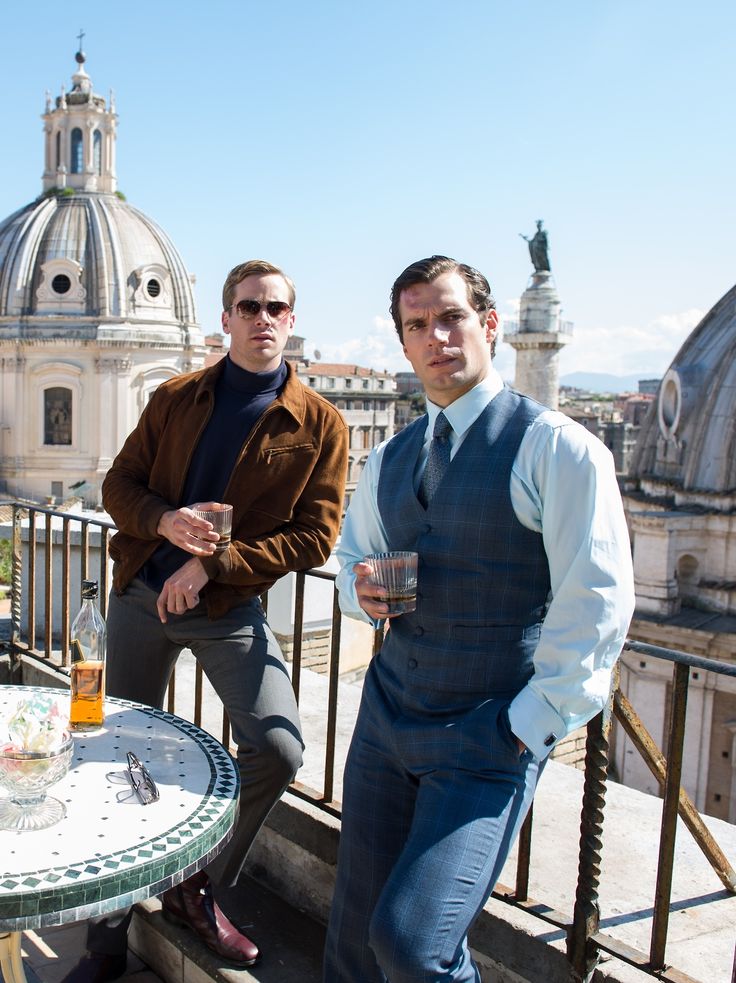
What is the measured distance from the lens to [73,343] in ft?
122

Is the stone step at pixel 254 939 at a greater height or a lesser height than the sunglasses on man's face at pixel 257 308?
lesser

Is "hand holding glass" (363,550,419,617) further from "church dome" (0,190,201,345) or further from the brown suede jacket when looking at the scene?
"church dome" (0,190,201,345)

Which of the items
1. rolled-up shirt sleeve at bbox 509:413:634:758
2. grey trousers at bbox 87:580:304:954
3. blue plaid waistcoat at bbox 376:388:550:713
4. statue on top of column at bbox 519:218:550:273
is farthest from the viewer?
statue on top of column at bbox 519:218:550:273

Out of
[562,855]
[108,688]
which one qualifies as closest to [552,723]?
[562,855]

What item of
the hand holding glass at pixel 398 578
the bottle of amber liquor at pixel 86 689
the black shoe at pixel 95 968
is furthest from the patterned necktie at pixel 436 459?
the black shoe at pixel 95 968

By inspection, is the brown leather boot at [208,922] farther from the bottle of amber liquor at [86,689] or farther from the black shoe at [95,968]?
the bottle of amber liquor at [86,689]

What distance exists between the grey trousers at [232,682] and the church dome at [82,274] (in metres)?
35.9

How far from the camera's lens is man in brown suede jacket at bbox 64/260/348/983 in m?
2.86

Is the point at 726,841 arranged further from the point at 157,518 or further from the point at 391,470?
the point at 157,518

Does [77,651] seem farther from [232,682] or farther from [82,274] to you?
[82,274]

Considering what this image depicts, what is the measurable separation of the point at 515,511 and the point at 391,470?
0.45m

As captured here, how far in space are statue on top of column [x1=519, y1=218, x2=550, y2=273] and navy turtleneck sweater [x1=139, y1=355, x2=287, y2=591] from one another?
102 feet

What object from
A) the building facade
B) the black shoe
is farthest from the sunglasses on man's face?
the building facade

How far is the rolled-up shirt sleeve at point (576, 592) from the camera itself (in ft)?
6.71
